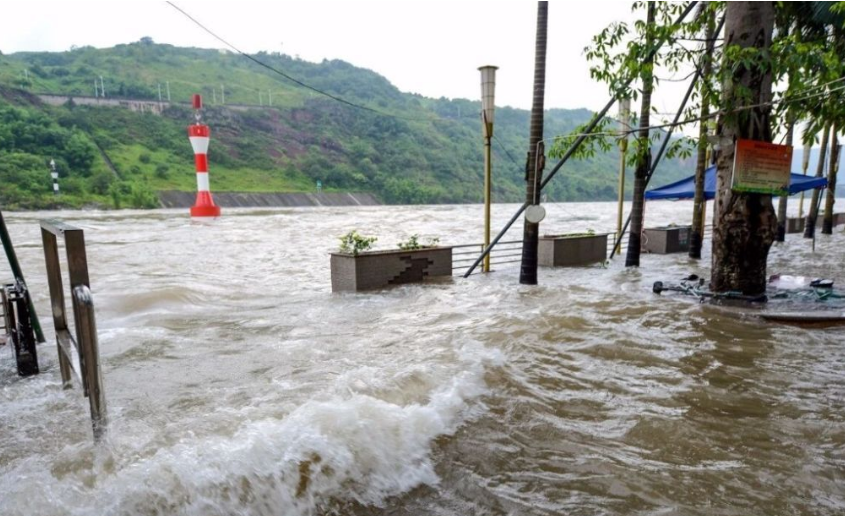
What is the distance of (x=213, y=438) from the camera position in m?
3.32

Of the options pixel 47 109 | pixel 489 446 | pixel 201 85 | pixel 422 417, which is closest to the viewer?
pixel 489 446

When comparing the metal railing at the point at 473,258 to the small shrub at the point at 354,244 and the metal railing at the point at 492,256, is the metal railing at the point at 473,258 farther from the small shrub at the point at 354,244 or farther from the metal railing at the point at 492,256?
the small shrub at the point at 354,244

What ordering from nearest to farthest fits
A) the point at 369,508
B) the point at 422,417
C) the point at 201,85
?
1. the point at 369,508
2. the point at 422,417
3. the point at 201,85

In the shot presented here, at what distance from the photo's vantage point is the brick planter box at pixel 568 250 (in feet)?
41.1

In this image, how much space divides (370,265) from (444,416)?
19.1ft

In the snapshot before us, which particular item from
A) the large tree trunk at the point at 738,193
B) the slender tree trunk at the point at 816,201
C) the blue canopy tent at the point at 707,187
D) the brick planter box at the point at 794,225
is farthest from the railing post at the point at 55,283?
the brick planter box at the point at 794,225

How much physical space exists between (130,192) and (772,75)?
5610 centimetres

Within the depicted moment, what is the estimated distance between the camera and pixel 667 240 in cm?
1516

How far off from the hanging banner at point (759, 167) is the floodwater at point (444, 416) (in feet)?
5.73

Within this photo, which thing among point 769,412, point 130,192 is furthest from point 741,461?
point 130,192

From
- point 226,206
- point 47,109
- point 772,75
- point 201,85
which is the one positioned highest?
point 201,85

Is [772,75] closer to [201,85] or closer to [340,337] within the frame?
[340,337]

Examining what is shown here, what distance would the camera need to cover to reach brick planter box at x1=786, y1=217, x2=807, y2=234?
2212 centimetres

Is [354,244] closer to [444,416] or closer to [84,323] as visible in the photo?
[444,416]
